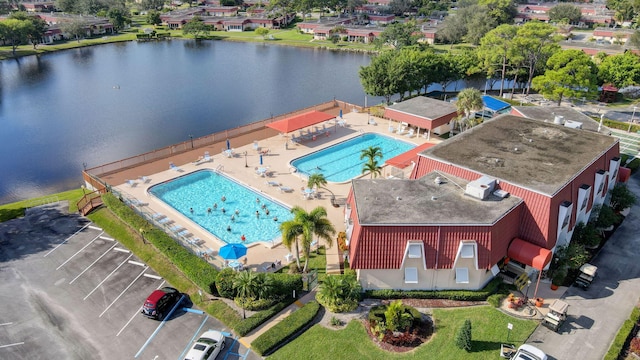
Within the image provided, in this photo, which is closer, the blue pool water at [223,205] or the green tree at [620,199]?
the green tree at [620,199]

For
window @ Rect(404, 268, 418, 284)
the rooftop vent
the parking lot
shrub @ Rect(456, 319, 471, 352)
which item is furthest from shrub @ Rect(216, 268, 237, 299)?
the rooftop vent

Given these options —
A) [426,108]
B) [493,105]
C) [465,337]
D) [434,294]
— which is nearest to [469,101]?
[426,108]

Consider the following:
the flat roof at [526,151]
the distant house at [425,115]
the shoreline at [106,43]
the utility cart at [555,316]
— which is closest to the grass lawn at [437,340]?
the utility cart at [555,316]

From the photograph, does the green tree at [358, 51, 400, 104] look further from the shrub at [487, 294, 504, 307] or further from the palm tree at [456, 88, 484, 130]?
the shrub at [487, 294, 504, 307]

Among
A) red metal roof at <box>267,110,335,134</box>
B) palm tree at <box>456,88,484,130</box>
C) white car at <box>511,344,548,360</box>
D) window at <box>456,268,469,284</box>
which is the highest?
palm tree at <box>456,88,484,130</box>

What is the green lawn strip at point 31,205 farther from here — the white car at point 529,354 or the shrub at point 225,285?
the white car at point 529,354

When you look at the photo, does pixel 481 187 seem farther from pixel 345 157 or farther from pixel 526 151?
pixel 345 157
